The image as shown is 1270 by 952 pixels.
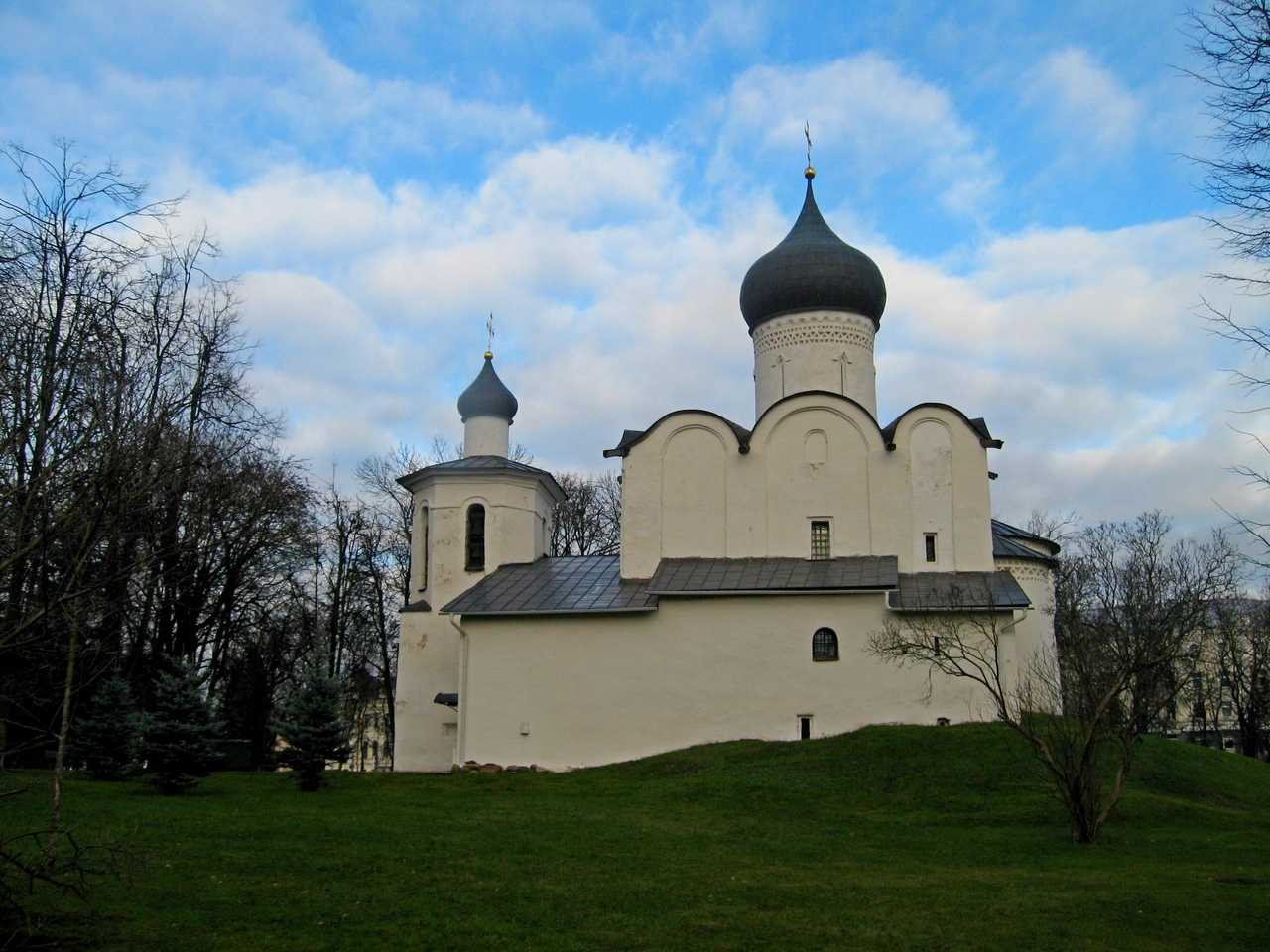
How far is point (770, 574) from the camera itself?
21188 millimetres

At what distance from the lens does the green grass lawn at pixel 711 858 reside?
790 centimetres

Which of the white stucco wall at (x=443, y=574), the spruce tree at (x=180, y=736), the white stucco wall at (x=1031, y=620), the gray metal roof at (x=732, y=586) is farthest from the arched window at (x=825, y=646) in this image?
the spruce tree at (x=180, y=736)

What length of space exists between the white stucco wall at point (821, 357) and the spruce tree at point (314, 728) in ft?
39.4

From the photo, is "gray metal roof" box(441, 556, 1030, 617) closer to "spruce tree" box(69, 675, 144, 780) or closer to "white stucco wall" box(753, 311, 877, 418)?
"white stucco wall" box(753, 311, 877, 418)

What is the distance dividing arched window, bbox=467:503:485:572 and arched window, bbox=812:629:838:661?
7.67m

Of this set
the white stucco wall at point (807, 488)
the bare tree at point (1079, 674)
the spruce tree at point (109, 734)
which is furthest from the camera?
the white stucco wall at point (807, 488)

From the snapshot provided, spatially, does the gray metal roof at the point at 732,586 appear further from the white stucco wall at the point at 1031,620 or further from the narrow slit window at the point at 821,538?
the white stucco wall at the point at 1031,620

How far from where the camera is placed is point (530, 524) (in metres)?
24.9

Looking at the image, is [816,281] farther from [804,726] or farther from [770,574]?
[804,726]

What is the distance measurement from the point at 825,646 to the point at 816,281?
861 centimetres

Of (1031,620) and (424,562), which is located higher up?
(424,562)

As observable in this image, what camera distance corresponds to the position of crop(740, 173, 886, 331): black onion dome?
2480cm

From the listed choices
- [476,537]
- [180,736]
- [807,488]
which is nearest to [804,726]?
[807,488]

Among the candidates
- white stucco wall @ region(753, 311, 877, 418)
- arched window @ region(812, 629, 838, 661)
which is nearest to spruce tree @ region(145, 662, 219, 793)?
arched window @ region(812, 629, 838, 661)
